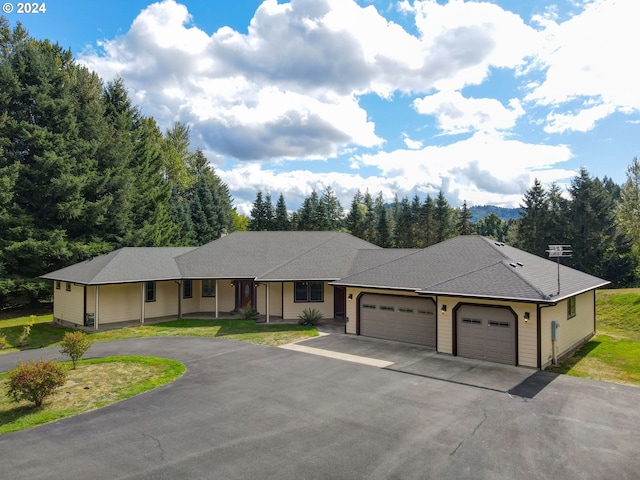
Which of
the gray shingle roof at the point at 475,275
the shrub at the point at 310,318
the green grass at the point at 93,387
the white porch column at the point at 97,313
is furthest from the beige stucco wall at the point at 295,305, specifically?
the white porch column at the point at 97,313

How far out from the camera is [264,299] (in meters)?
24.7

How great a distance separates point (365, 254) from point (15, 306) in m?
26.3

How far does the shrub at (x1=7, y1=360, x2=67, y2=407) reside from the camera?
10047 millimetres

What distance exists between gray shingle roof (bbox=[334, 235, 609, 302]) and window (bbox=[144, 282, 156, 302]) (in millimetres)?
12443

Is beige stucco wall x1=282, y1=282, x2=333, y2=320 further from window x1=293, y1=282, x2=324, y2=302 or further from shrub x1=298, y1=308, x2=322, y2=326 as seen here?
shrub x1=298, y1=308, x2=322, y2=326

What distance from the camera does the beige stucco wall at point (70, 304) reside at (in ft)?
72.8

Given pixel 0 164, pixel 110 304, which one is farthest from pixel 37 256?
pixel 110 304

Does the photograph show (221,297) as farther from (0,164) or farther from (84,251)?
(0,164)

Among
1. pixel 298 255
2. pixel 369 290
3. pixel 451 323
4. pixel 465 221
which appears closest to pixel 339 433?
pixel 451 323

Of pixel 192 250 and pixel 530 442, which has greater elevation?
pixel 192 250

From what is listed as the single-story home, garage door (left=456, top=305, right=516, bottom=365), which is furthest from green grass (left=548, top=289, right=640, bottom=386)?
garage door (left=456, top=305, right=516, bottom=365)

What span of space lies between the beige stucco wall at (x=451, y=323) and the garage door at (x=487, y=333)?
245 millimetres

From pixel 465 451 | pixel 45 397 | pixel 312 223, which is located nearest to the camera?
pixel 465 451

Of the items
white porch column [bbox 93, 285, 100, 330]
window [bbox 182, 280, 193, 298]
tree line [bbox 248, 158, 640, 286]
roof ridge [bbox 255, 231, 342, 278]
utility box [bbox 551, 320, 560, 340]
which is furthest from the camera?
tree line [bbox 248, 158, 640, 286]
